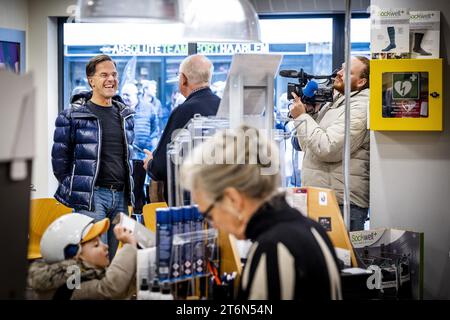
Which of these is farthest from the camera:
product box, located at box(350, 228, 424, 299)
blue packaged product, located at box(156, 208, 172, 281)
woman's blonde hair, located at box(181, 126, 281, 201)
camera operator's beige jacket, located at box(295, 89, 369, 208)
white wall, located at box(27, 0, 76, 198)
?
white wall, located at box(27, 0, 76, 198)

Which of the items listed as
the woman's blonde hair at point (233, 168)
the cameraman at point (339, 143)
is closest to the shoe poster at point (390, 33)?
the cameraman at point (339, 143)

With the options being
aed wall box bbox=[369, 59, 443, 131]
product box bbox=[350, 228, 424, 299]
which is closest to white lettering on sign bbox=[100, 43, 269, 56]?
aed wall box bbox=[369, 59, 443, 131]

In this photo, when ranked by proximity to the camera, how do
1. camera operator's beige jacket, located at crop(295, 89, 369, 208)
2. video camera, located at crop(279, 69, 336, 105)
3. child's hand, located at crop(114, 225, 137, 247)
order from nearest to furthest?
child's hand, located at crop(114, 225, 137, 247) < camera operator's beige jacket, located at crop(295, 89, 369, 208) < video camera, located at crop(279, 69, 336, 105)

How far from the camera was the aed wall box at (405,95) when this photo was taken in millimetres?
4926

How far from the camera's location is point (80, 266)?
3.19m

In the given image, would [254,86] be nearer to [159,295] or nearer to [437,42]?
[159,295]

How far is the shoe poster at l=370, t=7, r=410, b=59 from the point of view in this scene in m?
4.97

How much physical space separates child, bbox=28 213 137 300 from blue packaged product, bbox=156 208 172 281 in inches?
6.5

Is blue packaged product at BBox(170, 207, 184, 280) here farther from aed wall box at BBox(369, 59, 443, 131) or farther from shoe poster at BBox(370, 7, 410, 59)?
shoe poster at BBox(370, 7, 410, 59)

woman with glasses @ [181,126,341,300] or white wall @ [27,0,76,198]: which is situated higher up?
white wall @ [27,0,76,198]

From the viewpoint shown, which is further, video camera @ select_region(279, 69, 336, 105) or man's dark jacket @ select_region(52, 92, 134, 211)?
video camera @ select_region(279, 69, 336, 105)

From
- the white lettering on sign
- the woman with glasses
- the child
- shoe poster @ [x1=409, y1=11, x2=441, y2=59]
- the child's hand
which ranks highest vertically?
the white lettering on sign

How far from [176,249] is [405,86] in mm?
2443

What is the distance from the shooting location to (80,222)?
323cm
